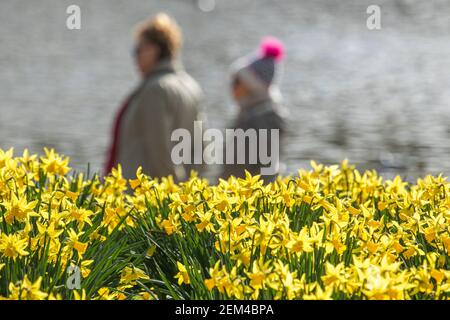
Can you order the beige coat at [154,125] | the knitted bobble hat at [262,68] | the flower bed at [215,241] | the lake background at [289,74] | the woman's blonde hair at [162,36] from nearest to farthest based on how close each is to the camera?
the flower bed at [215,241], the beige coat at [154,125], the woman's blonde hair at [162,36], the knitted bobble hat at [262,68], the lake background at [289,74]

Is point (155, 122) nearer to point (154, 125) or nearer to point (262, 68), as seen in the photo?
point (154, 125)

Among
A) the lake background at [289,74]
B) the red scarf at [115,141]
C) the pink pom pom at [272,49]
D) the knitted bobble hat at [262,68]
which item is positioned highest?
the lake background at [289,74]

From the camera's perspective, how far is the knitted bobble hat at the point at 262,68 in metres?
7.89

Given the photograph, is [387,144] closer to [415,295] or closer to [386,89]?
[386,89]

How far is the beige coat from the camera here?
23.9ft

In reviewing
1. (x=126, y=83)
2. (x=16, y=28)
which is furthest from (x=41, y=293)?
(x=16, y=28)

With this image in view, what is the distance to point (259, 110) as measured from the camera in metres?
7.70

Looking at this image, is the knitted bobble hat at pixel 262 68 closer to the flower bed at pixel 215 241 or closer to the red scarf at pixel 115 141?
the red scarf at pixel 115 141

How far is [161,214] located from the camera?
421 centimetres

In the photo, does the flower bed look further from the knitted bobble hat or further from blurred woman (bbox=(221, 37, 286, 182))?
the knitted bobble hat

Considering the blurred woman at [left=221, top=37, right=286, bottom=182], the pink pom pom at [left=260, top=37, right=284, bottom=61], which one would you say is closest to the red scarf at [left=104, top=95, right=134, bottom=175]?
the blurred woman at [left=221, top=37, right=286, bottom=182]

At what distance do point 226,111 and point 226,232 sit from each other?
17.1m

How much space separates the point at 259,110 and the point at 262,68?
45 centimetres

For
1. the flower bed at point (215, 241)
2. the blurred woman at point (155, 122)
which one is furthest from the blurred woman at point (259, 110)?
the flower bed at point (215, 241)
